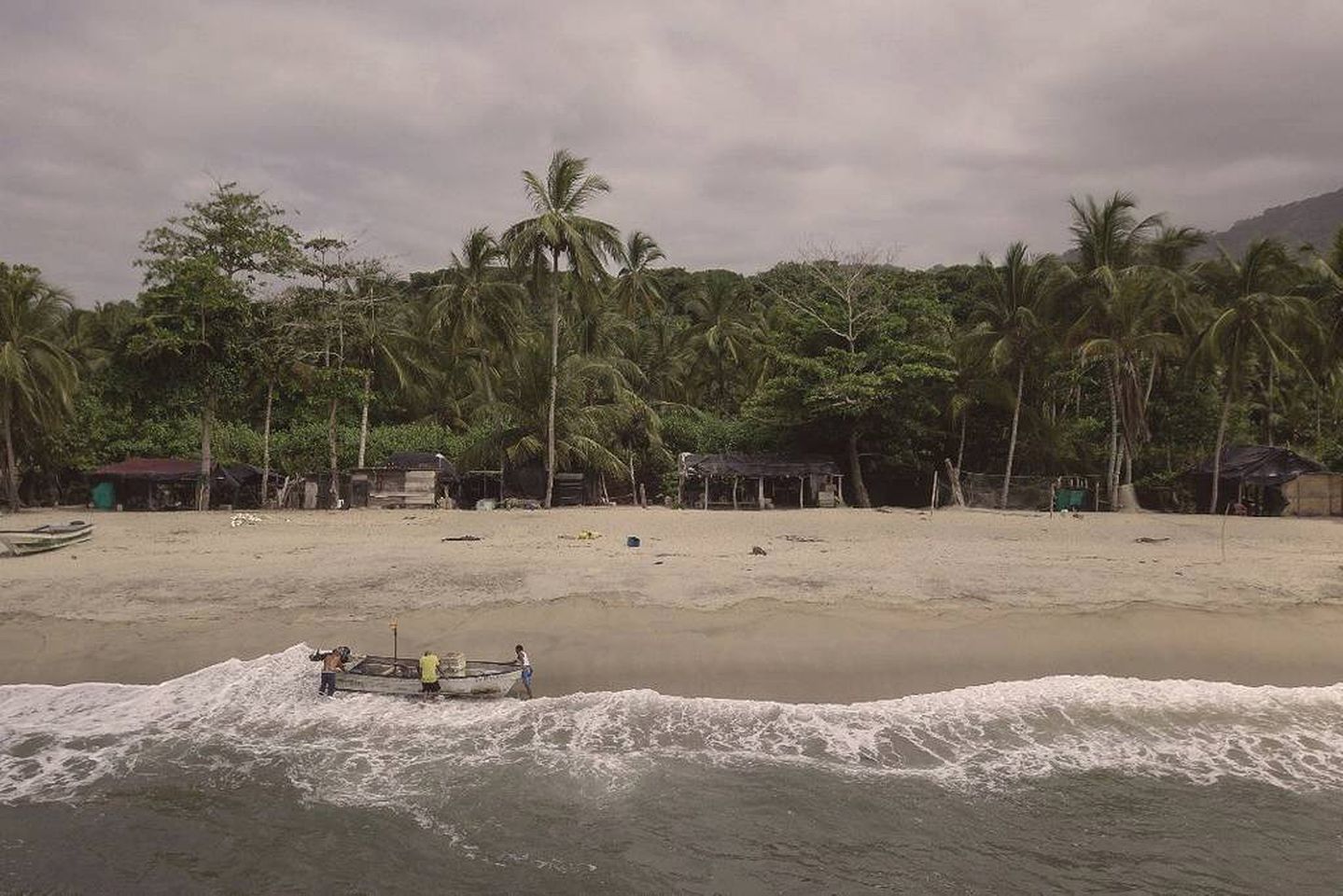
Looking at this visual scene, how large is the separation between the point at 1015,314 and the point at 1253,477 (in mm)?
10163

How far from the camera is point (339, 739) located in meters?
10.9

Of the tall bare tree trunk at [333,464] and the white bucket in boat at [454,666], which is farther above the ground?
the tall bare tree trunk at [333,464]

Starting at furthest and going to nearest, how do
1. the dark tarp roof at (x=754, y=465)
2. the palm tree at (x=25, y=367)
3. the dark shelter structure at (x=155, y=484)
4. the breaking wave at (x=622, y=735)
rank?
the dark tarp roof at (x=754, y=465), the dark shelter structure at (x=155, y=484), the palm tree at (x=25, y=367), the breaking wave at (x=622, y=735)

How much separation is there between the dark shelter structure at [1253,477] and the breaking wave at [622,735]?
21.1m

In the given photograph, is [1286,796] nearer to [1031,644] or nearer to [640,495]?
[1031,644]

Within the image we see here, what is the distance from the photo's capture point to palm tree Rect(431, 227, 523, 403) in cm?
3597

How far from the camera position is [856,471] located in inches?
1372

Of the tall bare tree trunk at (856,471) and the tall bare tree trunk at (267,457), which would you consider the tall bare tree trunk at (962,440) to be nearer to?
the tall bare tree trunk at (856,471)

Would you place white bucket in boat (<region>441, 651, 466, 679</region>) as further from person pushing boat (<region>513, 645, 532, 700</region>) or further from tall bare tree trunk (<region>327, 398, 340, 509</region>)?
tall bare tree trunk (<region>327, 398, 340, 509</region>)

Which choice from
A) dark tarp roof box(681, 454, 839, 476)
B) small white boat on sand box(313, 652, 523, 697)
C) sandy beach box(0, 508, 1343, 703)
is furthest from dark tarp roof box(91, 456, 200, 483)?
small white boat on sand box(313, 652, 523, 697)

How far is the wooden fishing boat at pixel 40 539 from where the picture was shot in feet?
63.2

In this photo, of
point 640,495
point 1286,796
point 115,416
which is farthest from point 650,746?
point 115,416

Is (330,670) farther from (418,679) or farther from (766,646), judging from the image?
(766,646)

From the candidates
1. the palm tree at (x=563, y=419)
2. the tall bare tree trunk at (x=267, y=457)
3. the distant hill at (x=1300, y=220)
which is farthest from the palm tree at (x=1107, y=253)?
the distant hill at (x=1300, y=220)
